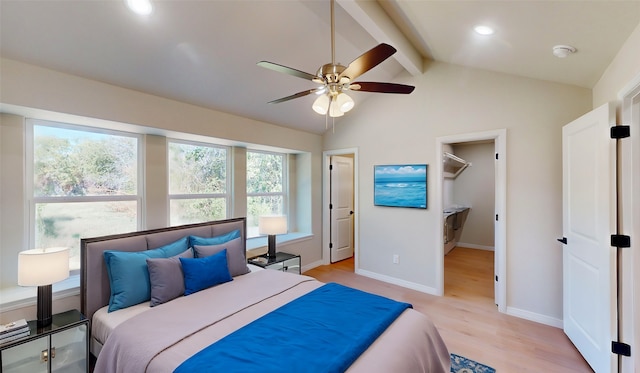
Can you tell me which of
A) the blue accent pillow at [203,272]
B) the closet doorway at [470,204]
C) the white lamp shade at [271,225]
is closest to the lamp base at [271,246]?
the white lamp shade at [271,225]

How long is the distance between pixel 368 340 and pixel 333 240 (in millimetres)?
3572

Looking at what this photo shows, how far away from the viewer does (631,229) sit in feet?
6.05

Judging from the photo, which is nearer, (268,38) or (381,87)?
(381,87)

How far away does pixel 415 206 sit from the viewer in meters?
3.84

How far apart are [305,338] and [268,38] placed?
2.55 m

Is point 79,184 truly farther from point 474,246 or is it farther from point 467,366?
point 474,246

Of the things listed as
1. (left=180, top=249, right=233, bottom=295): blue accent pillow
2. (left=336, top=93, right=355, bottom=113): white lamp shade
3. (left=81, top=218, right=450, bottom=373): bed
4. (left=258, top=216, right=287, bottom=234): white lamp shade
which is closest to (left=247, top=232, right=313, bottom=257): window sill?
(left=258, top=216, right=287, bottom=234): white lamp shade

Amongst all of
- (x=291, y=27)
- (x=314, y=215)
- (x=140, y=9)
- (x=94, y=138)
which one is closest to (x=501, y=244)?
(x=314, y=215)

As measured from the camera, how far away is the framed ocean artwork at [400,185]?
378 cm

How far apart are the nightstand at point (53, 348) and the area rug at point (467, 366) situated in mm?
2853

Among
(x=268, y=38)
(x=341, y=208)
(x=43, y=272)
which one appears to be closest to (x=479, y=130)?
(x=268, y=38)

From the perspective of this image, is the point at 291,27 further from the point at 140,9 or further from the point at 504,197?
the point at 504,197

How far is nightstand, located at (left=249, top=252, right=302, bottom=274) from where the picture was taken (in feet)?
11.5

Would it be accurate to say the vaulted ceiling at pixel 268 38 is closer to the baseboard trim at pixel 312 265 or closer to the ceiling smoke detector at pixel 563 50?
the ceiling smoke detector at pixel 563 50
